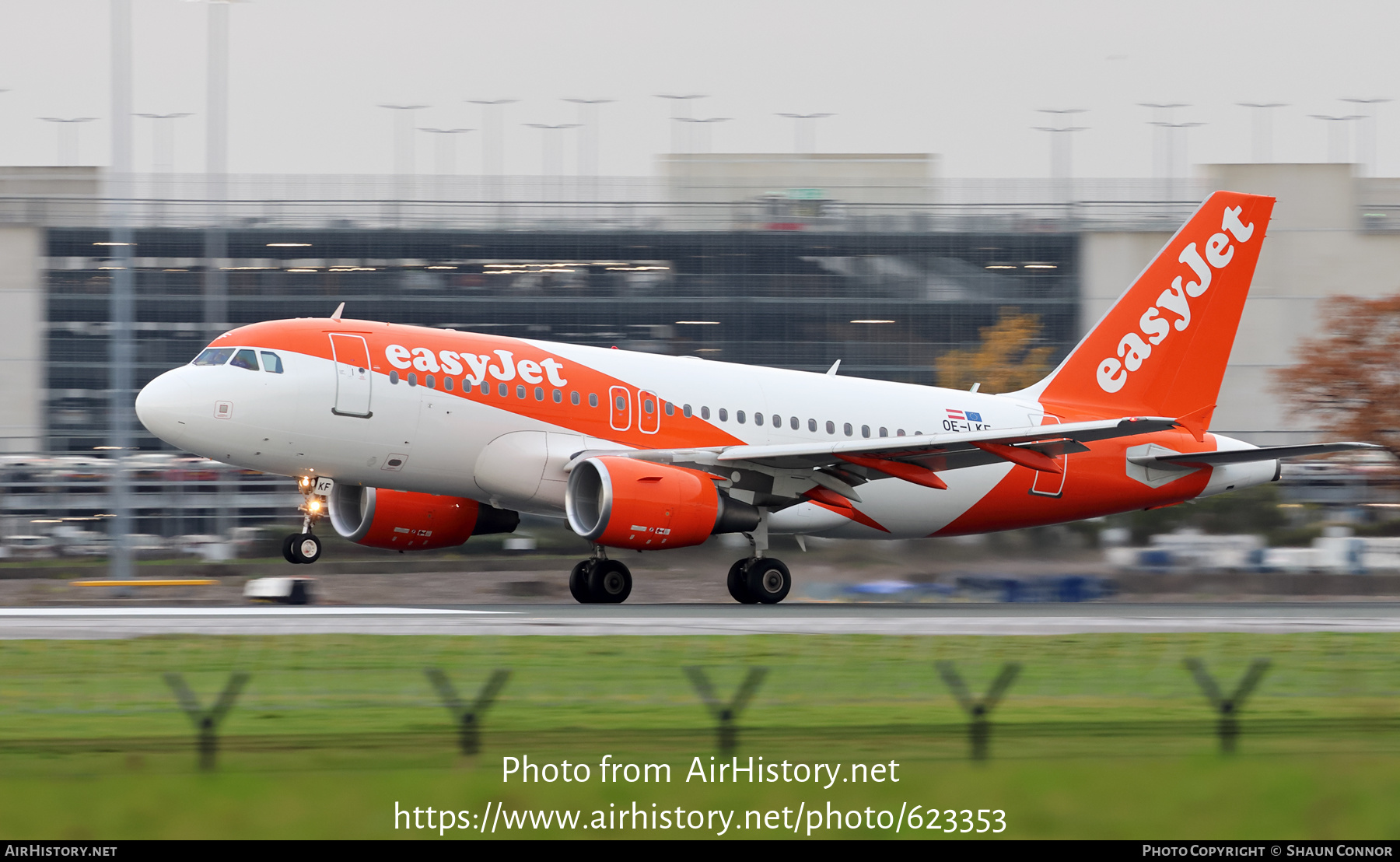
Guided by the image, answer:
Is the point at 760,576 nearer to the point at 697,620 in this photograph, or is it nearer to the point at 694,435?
the point at 694,435

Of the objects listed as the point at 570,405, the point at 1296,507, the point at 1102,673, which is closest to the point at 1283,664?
the point at 1102,673

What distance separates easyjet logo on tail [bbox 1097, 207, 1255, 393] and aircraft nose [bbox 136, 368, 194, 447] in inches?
652

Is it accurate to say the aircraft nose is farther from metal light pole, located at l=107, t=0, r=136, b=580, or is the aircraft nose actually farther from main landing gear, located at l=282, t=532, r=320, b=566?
metal light pole, located at l=107, t=0, r=136, b=580

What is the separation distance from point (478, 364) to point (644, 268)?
41.0 m

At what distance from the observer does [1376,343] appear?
5716cm

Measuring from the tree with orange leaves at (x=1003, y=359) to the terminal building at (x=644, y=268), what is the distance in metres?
0.61

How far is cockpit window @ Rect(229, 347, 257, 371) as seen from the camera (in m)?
23.2

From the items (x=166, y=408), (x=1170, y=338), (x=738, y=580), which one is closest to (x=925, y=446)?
(x=738, y=580)

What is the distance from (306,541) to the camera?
77.3 ft

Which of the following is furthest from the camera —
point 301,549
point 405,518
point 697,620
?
point 405,518

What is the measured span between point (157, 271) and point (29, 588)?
34005 millimetres

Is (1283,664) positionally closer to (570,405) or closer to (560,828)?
(560,828)

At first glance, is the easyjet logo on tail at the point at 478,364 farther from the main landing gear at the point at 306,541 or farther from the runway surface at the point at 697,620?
the runway surface at the point at 697,620

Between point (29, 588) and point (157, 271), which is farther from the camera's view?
point (157, 271)
